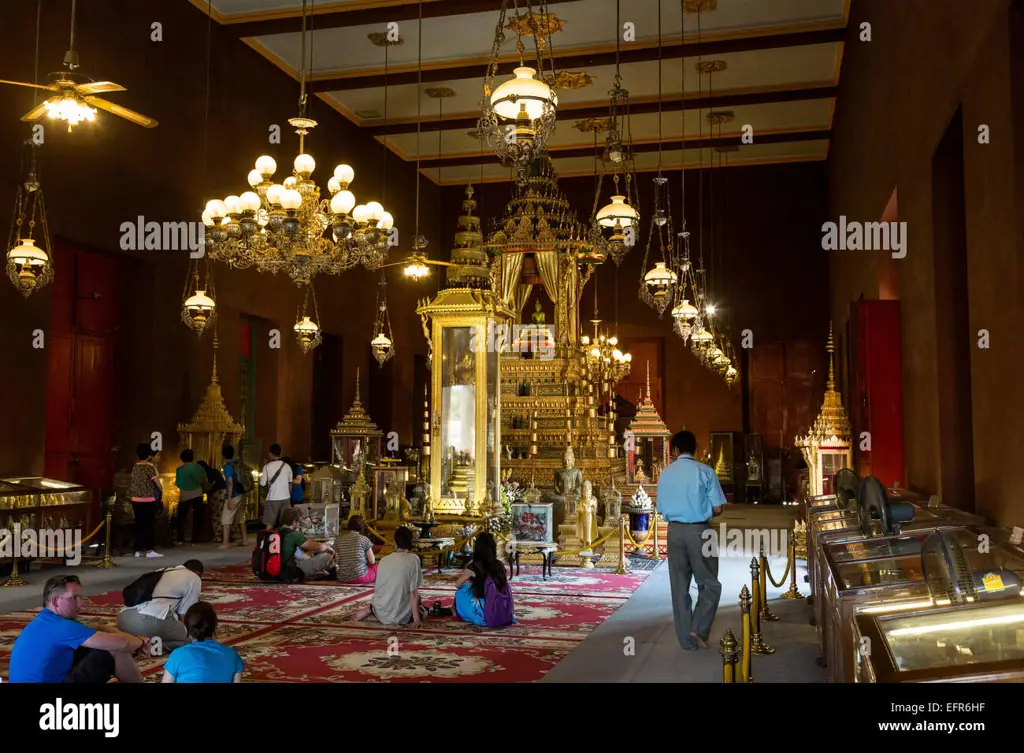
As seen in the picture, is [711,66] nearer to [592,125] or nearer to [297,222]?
[592,125]

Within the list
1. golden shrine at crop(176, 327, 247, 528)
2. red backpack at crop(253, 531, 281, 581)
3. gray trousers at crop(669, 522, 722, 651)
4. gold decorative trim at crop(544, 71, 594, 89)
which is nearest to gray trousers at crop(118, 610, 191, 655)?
red backpack at crop(253, 531, 281, 581)

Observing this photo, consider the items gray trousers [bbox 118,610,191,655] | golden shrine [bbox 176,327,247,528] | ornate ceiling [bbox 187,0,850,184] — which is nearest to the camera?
gray trousers [bbox 118,610,191,655]

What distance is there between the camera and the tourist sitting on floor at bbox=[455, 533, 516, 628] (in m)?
6.77

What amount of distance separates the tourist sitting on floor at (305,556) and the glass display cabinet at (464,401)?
6.31ft

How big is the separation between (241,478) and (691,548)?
302 inches

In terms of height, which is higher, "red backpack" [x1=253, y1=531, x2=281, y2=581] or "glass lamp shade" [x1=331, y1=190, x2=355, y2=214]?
"glass lamp shade" [x1=331, y1=190, x2=355, y2=214]

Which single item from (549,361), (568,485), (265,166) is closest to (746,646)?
(265,166)

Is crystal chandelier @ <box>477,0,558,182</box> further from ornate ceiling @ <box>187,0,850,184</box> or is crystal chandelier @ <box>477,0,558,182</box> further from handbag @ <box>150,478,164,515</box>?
ornate ceiling @ <box>187,0,850,184</box>

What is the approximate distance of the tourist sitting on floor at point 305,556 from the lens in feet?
29.2

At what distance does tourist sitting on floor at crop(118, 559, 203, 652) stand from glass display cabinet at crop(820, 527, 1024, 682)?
3.99 meters

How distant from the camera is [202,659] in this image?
3525 mm

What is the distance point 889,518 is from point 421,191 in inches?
676

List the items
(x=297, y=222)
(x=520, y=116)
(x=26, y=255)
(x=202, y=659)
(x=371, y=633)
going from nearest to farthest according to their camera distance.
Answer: (x=202, y=659) < (x=520, y=116) < (x=371, y=633) < (x=297, y=222) < (x=26, y=255)

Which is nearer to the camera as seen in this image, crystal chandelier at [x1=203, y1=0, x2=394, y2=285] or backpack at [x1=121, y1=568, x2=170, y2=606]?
backpack at [x1=121, y1=568, x2=170, y2=606]
